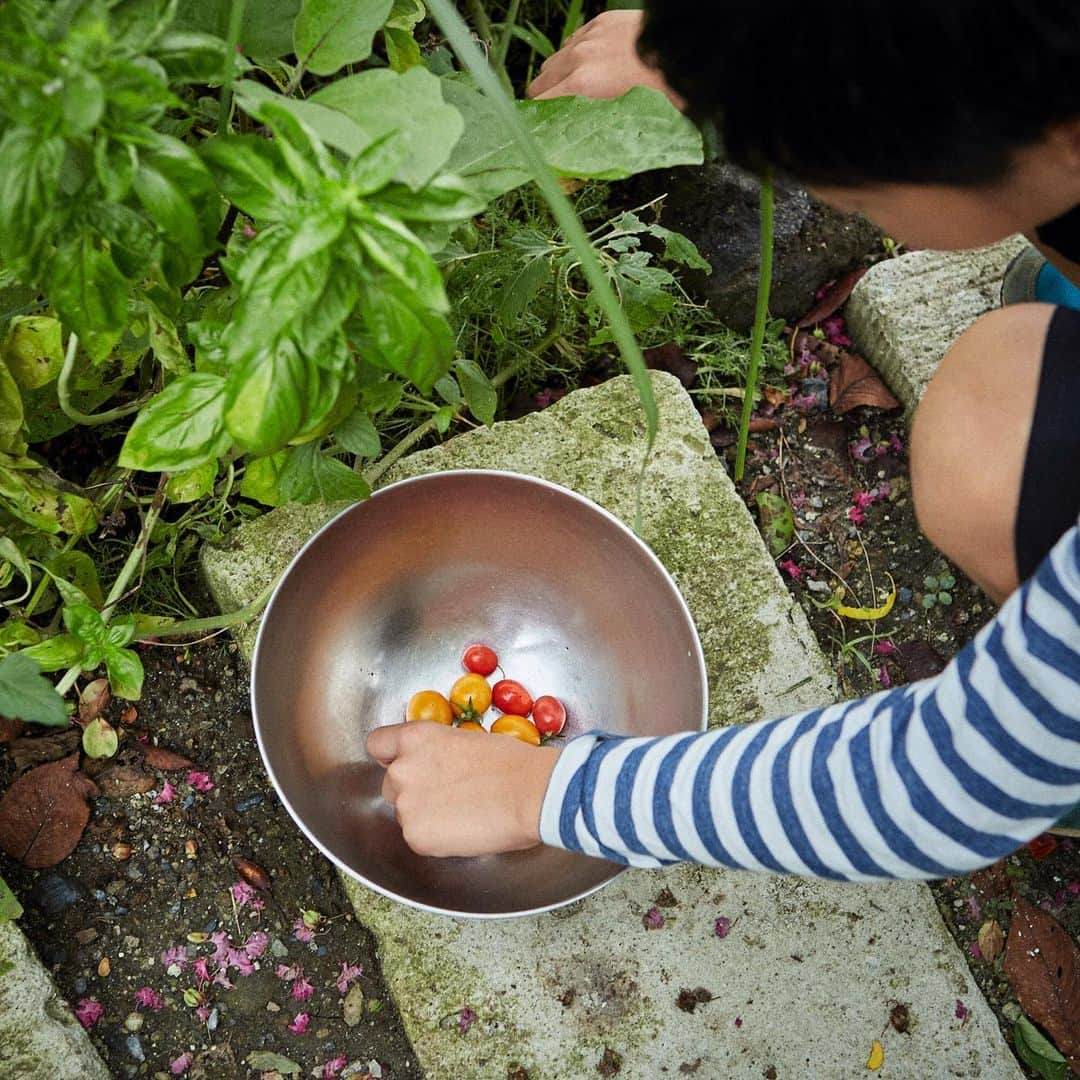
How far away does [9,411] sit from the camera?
3.40 feet

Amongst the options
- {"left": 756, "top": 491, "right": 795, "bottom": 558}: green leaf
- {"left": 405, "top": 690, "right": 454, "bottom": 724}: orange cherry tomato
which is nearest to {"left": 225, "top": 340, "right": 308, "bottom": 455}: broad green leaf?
{"left": 405, "top": 690, "right": 454, "bottom": 724}: orange cherry tomato

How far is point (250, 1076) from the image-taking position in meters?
1.26

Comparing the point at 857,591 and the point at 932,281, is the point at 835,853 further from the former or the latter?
the point at 932,281

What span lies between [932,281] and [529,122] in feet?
3.04

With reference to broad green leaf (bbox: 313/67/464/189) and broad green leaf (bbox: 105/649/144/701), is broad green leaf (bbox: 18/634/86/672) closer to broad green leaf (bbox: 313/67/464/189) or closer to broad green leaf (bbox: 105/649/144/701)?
broad green leaf (bbox: 105/649/144/701)

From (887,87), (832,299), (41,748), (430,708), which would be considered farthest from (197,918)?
(832,299)

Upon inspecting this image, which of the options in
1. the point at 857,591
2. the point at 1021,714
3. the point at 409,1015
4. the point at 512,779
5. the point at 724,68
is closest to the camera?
the point at 724,68

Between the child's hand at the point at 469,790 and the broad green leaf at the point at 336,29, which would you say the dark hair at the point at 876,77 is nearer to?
the broad green leaf at the point at 336,29

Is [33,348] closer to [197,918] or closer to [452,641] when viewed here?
[452,641]

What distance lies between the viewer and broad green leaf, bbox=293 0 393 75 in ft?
2.74

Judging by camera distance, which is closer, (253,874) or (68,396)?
(68,396)

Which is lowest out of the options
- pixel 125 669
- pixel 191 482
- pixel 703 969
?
pixel 703 969

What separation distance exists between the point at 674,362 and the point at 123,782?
39.8 inches

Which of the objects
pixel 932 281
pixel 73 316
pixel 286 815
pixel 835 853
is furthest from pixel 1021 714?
pixel 932 281
